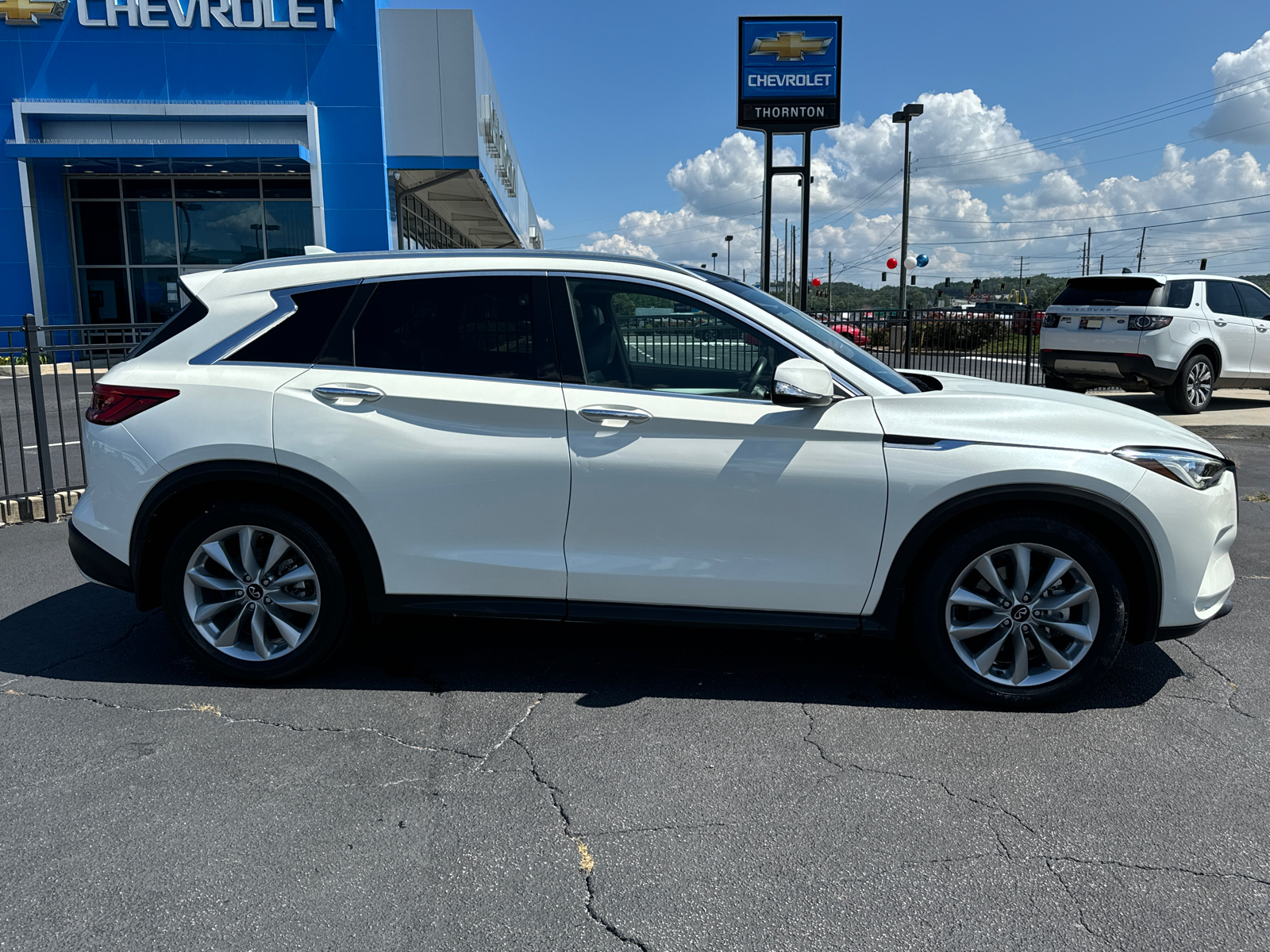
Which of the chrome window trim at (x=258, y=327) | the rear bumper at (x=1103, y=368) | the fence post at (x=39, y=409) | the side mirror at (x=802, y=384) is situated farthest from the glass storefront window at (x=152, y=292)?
the side mirror at (x=802, y=384)

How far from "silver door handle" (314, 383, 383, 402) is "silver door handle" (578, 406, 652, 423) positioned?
859 mm

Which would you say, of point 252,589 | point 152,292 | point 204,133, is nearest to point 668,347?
point 252,589

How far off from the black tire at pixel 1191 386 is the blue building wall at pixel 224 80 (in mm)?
16823

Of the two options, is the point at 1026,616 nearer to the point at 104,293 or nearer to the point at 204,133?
the point at 204,133

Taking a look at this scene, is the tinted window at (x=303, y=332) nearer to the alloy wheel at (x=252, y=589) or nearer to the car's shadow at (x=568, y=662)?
the alloy wheel at (x=252, y=589)

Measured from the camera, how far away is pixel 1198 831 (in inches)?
115

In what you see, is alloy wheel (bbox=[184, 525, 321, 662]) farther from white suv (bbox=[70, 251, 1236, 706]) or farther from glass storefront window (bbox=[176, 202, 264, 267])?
glass storefront window (bbox=[176, 202, 264, 267])

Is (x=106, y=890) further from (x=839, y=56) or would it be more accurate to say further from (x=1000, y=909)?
(x=839, y=56)

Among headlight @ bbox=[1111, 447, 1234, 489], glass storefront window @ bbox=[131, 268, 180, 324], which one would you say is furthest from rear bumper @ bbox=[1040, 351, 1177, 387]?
glass storefront window @ bbox=[131, 268, 180, 324]

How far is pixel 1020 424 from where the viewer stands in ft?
12.1

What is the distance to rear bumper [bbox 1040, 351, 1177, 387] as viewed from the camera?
12680 millimetres

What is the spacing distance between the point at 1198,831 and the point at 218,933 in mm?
2879

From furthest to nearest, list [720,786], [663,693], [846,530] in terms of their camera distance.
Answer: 1. [663,693]
2. [846,530]
3. [720,786]

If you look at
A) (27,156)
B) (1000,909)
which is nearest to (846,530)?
(1000,909)
